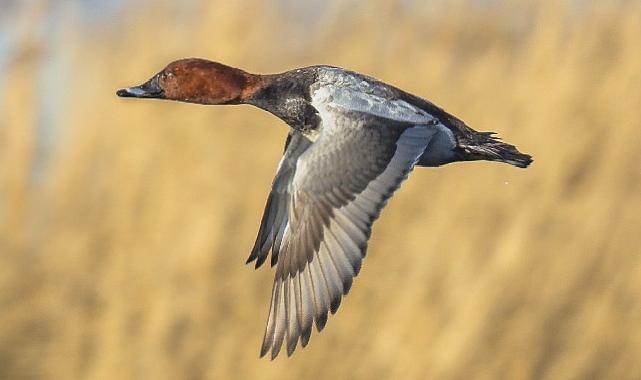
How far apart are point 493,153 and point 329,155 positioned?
58 cm

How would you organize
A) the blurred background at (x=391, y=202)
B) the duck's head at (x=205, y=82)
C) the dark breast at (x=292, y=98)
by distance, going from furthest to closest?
the blurred background at (x=391, y=202), the duck's head at (x=205, y=82), the dark breast at (x=292, y=98)

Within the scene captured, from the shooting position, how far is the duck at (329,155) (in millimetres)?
4559

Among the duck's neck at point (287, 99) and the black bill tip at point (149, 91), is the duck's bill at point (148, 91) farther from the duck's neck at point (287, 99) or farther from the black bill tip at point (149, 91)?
the duck's neck at point (287, 99)

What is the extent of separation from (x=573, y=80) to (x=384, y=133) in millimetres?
1820

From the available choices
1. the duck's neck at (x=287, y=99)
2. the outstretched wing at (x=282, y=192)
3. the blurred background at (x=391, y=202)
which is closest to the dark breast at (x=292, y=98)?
the duck's neck at (x=287, y=99)

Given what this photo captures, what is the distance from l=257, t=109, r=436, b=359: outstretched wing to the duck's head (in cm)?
42

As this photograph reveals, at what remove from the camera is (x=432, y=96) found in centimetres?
611

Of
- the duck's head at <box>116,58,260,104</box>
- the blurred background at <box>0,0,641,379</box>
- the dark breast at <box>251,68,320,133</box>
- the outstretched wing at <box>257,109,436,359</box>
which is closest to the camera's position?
the outstretched wing at <box>257,109,436,359</box>

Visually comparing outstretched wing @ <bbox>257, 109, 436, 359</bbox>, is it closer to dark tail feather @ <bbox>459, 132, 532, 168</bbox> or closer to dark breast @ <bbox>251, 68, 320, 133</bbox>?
dark breast @ <bbox>251, 68, 320, 133</bbox>

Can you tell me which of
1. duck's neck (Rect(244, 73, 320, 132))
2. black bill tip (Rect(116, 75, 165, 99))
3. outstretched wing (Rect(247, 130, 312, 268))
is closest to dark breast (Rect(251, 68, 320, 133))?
duck's neck (Rect(244, 73, 320, 132))

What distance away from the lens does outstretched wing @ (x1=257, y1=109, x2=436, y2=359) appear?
4547 millimetres

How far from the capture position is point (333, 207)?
4.60 meters

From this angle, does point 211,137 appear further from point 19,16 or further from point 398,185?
point 398,185

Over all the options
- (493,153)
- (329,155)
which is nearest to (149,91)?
(329,155)
